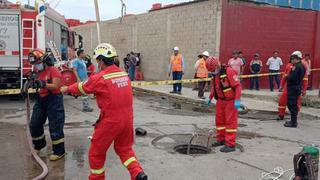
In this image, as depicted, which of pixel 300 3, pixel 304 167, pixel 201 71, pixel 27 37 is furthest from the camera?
pixel 300 3

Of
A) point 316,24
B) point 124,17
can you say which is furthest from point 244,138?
point 124,17

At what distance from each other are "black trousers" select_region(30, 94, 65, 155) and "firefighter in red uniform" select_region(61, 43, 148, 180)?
1.55m

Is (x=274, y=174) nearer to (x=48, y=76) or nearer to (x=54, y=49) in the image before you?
(x=48, y=76)

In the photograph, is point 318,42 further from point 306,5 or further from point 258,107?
point 258,107

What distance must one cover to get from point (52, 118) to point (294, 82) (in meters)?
5.75

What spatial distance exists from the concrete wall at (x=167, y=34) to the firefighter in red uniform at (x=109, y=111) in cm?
1241

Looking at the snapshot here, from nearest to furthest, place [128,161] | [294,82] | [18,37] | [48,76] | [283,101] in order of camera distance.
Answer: [128,161] → [48,76] → [294,82] → [283,101] → [18,37]

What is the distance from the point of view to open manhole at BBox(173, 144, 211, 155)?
7024mm

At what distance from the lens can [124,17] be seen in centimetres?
2519

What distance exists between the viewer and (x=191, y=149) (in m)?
7.23

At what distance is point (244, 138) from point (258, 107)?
4.75 m

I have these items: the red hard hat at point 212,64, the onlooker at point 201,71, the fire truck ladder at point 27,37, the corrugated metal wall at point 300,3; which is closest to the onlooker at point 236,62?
the onlooker at point 201,71

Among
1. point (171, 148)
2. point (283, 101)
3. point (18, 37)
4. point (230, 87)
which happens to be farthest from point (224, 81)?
point (18, 37)

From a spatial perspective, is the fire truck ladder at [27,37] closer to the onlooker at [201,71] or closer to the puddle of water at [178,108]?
the puddle of water at [178,108]
